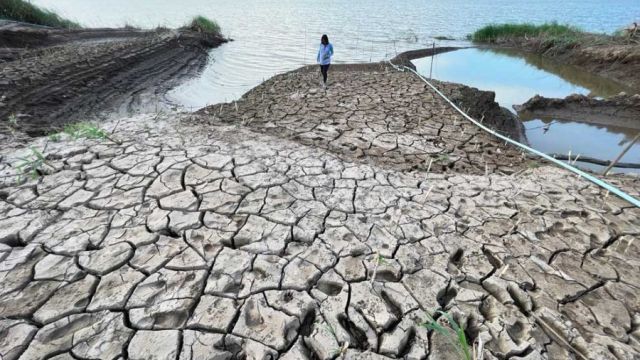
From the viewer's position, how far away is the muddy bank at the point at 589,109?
6898 mm

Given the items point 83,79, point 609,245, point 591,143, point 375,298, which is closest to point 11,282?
point 375,298

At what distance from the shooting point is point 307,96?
6395mm

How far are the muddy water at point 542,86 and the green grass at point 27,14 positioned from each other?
14.3 metres

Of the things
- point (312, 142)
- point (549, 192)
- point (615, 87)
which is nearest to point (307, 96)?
point (312, 142)

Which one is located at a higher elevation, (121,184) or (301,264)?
(121,184)

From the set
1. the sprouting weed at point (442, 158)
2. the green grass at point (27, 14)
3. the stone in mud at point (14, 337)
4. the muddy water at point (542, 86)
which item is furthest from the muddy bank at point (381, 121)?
the green grass at point (27, 14)

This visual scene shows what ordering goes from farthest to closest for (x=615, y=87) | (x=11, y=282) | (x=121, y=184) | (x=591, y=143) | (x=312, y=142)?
(x=615, y=87)
(x=591, y=143)
(x=312, y=142)
(x=121, y=184)
(x=11, y=282)

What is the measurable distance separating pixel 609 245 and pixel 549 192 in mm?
694

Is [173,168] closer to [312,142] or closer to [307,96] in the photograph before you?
[312,142]

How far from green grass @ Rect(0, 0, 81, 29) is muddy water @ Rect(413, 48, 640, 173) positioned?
14.3 metres

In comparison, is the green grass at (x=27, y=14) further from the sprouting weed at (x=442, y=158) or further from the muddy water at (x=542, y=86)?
the sprouting weed at (x=442, y=158)

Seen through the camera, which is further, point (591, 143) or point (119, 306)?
point (591, 143)

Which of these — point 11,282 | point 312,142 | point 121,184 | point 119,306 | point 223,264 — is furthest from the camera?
point 312,142

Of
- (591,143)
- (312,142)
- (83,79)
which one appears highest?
(83,79)
